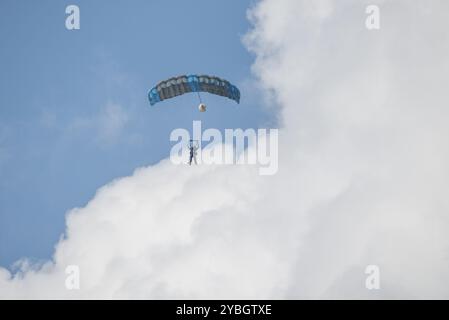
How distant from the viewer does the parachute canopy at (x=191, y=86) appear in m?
70.6

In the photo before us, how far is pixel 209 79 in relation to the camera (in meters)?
70.6

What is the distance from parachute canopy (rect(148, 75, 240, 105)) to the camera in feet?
232

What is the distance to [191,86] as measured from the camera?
7075 cm
